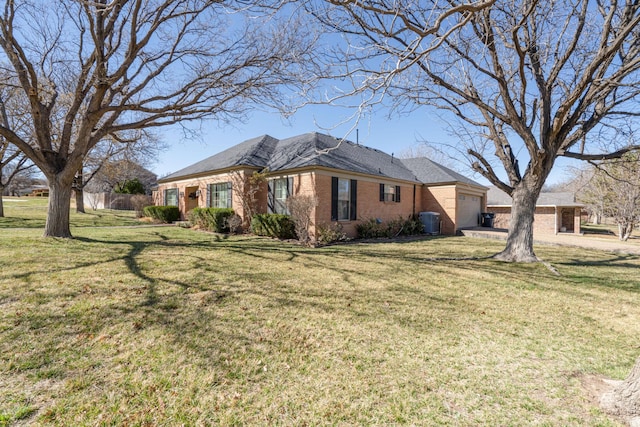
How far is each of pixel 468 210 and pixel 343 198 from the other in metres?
10.4

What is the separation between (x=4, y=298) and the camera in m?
4.18

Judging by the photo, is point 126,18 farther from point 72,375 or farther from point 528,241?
point 528,241

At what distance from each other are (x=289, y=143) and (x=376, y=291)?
42.4 ft

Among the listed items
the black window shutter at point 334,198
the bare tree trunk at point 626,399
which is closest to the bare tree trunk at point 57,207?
the black window shutter at point 334,198

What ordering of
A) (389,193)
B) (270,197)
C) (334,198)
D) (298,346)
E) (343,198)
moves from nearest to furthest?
1. (298,346)
2. (334,198)
3. (343,198)
4. (270,197)
5. (389,193)

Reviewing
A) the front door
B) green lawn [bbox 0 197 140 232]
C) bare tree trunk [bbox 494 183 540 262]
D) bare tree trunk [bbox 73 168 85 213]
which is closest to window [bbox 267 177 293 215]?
the front door

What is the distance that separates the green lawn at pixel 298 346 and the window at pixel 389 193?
9.09 meters

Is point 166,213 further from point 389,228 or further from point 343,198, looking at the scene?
point 389,228

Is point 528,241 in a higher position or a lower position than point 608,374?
higher

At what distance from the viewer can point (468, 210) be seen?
18984 mm

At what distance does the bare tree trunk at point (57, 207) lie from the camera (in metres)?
8.94

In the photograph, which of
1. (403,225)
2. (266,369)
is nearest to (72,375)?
(266,369)

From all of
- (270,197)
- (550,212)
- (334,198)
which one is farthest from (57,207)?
(550,212)

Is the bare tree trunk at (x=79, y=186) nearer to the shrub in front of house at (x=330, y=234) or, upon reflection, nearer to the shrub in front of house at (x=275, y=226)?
the shrub in front of house at (x=275, y=226)
